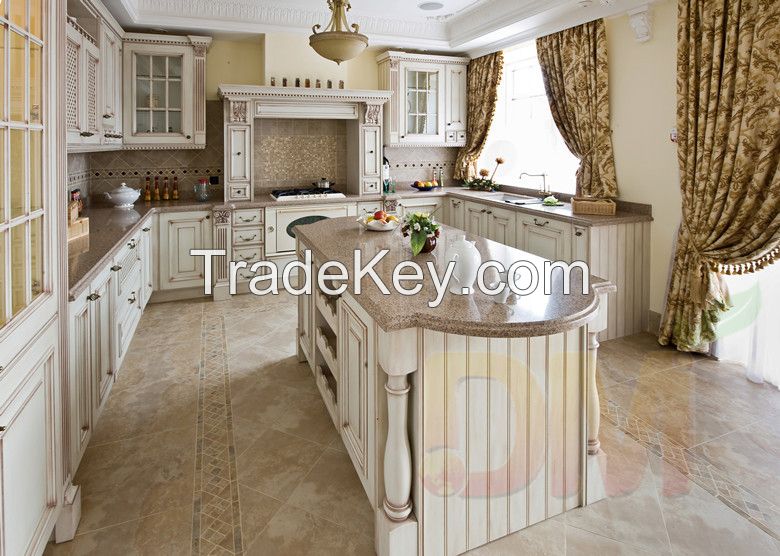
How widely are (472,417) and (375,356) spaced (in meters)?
0.42

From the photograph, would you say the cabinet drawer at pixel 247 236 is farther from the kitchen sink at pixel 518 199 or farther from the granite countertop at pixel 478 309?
the granite countertop at pixel 478 309

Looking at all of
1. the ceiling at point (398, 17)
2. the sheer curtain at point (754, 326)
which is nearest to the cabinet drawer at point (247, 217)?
the ceiling at point (398, 17)

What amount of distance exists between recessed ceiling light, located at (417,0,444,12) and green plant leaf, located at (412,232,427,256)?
3.46 meters

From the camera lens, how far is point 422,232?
2.63m

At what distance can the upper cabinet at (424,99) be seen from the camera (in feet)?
20.3

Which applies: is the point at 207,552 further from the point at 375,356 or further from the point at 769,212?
the point at 769,212

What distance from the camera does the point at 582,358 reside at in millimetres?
2111

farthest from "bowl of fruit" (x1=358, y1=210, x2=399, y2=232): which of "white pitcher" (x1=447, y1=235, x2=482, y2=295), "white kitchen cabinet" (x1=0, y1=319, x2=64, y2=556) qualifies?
"white kitchen cabinet" (x1=0, y1=319, x2=64, y2=556)

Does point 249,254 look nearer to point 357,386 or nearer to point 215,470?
point 215,470

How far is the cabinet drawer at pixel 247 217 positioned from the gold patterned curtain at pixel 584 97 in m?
3.06

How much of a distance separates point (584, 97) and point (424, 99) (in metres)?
2.21

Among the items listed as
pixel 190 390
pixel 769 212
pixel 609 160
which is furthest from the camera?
pixel 609 160

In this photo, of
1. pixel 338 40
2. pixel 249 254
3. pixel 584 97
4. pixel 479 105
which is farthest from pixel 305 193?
pixel 338 40

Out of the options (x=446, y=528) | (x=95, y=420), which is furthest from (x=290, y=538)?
(x=95, y=420)
